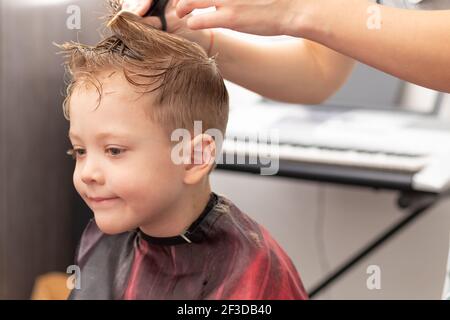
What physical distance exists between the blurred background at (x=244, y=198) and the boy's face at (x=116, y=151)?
1236 millimetres

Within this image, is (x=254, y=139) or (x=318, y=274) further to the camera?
(x=318, y=274)

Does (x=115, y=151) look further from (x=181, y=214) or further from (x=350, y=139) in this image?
(x=350, y=139)

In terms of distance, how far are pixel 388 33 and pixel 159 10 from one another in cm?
36

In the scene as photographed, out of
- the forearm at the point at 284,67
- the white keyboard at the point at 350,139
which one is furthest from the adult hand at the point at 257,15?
the white keyboard at the point at 350,139

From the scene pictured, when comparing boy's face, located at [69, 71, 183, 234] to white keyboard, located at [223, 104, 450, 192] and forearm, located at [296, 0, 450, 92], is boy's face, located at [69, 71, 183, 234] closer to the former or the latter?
forearm, located at [296, 0, 450, 92]

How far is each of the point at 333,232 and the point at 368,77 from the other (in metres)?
0.62

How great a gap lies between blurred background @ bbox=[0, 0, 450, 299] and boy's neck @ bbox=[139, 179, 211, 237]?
1.10 m

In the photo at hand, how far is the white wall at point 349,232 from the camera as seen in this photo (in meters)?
2.54

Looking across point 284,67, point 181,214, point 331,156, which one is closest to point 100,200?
point 181,214

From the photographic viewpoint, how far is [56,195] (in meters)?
2.74

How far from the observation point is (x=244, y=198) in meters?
2.41

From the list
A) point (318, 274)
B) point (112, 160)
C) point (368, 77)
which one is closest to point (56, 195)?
point (318, 274)

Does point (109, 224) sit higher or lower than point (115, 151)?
lower

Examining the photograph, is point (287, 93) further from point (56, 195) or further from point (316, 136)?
point (56, 195)
